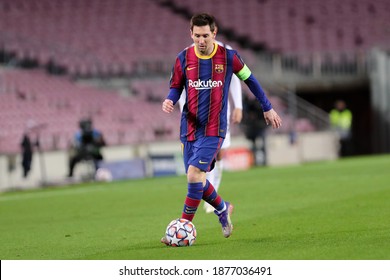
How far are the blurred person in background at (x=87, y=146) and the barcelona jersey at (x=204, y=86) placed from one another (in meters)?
16.4

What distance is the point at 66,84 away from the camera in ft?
113

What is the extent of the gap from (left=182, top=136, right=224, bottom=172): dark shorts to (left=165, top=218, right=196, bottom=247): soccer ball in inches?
23.4

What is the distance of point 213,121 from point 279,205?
16.9 ft

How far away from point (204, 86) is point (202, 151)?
64cm

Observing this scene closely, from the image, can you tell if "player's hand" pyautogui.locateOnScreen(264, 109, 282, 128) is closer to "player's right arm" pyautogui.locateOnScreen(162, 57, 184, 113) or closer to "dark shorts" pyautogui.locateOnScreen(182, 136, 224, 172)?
"dark shorts" pyautogui.locateOnScreen(182, 136, 224, 172)

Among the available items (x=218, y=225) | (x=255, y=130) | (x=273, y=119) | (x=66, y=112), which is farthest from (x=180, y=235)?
(x=66, y=112)

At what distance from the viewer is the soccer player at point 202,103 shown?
33.7 feet

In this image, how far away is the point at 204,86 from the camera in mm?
10289

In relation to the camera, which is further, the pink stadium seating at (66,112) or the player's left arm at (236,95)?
the pink stadium seating at (66,112)

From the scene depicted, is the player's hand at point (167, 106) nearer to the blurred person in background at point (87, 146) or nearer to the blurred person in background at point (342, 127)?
the blurred person in background at point (87, 146)

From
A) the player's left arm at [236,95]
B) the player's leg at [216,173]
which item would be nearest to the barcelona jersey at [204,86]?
the player's left arm at [236,95]

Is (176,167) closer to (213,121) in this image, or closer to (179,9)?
(179,9)

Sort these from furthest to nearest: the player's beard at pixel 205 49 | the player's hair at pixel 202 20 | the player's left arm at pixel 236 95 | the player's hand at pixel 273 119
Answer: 1. the player's left arm at pixel 236 95
2. the player's hand at pixel 273 119
3. the player's beard at pixel 205 49
4. the player's hair at pixel 202 20

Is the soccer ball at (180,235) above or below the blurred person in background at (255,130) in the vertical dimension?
below
